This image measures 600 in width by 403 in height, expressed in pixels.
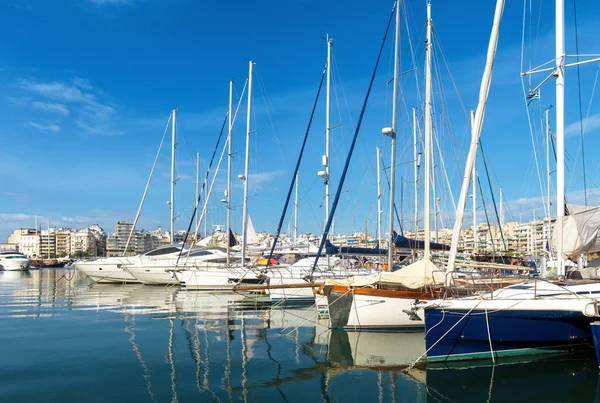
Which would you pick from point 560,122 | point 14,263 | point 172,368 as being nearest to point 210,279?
point 172,368

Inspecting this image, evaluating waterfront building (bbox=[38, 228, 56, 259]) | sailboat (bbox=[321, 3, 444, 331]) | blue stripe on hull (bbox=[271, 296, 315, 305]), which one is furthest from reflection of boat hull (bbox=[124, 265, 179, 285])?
waterfront building (bbox=[38, 228, 56, 259])

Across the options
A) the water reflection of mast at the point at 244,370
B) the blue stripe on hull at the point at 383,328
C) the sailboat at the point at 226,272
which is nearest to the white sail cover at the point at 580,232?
the blue stripe on hull at the point at 383,328

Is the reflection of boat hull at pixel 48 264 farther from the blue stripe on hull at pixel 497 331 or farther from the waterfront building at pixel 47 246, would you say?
the blue stripe on hull at pixel 497 331

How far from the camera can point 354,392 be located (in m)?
9.28

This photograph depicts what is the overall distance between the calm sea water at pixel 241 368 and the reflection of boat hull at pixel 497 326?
42 centimetres

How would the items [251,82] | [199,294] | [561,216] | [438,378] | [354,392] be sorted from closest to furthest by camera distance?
[354,392], [438,378], [561,216], [199,294], [251,82]

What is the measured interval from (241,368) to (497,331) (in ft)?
19.8

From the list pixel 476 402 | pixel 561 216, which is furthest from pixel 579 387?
pixel 561 216

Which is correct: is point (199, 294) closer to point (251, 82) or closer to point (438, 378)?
point (251, 82)

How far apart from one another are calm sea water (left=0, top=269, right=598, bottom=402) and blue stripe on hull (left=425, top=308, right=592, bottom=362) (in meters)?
0.41

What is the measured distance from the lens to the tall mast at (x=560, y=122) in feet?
45.1

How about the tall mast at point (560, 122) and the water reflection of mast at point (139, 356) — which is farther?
the tall mast at point (560, 122)

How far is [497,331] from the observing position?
35.5 feet

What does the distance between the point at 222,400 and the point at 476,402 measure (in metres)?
4.72
